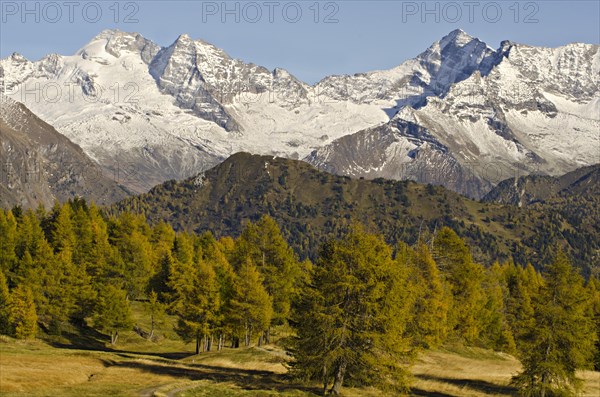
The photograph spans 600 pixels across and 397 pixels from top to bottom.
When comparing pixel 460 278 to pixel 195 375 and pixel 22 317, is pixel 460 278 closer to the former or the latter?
pixel 195 375

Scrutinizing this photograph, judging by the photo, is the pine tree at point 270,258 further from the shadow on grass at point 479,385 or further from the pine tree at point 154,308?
the shadow on grass at point 479,385

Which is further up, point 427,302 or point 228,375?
point 427,302

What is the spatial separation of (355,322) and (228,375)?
1884cm

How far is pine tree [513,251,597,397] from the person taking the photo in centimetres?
7356

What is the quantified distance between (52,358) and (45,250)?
37412 millimetres

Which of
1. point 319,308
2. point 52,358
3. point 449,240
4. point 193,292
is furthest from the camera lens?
point 449,240

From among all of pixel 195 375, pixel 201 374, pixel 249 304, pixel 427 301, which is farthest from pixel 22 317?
pixel 427 301

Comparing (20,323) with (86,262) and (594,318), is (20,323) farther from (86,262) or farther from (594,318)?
(594,318)

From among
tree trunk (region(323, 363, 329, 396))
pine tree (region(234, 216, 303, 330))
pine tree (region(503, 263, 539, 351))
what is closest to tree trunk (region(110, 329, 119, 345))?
pine tree (region(234, 216, 303, 330))

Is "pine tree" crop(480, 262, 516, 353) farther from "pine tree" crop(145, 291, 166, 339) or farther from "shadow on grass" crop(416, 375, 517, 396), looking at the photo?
"pine tree" crop(145, 291, 166, 339)

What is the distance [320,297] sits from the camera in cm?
7000

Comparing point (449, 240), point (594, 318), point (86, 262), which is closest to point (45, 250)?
point (86, 262)

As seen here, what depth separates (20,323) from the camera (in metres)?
108

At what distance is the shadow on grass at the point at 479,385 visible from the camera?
83.1 meters
